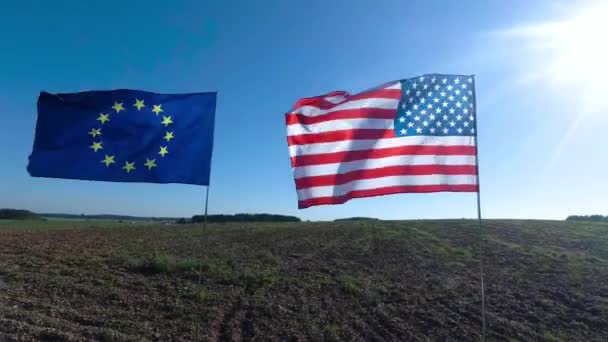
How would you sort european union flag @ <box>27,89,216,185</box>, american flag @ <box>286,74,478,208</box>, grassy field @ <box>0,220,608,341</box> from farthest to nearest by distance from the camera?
grassy field @ <box>0,220,608,341</box>
american flag @ <box>286,74,478,208</box>
european union flag @ <box>27,89,216,185</box>

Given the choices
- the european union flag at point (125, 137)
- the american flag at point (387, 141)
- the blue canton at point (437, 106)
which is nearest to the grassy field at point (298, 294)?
the european union flag at point (125, 137)

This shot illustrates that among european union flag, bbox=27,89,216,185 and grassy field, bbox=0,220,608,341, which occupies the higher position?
european union flag, bbox=27,89,216,185

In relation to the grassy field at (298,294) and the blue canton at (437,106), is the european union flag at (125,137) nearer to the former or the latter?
the grassy field at (298,294)

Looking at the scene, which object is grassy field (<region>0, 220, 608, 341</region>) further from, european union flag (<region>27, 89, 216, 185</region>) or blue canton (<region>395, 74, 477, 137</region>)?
blue canton (<region>395, 74, 477, 137</region>)

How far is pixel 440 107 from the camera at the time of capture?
30.9 ft

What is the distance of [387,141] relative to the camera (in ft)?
31.3

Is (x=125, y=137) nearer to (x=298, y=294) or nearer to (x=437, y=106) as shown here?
(x=437, y=106)

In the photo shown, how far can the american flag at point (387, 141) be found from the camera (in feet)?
30.1

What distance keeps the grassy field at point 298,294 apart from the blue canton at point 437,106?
4303mm

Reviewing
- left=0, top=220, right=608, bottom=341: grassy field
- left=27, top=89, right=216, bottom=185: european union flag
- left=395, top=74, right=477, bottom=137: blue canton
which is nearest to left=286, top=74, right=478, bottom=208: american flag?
left=395, top=74, right=477, bottom=137: blue canton

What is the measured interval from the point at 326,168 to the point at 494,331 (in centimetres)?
539

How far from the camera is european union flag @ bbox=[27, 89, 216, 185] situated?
9.02 metres

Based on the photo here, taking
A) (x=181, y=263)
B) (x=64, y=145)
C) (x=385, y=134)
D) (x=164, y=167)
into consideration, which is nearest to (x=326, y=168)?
(x=385, y=134)

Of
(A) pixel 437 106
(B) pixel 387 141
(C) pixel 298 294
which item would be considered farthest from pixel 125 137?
(C) pixel 298 294
